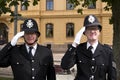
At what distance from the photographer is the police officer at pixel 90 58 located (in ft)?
15.7

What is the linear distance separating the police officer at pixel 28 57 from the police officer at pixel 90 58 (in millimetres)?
445

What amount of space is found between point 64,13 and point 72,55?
151ft

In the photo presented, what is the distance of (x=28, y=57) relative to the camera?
511 cm

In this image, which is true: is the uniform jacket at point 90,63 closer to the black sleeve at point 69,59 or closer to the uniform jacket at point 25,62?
the black sleeve at point 69,59

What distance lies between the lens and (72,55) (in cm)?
480

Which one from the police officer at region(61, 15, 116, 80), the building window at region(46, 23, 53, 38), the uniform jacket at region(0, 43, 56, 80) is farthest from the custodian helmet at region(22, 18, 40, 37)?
the building window at region(46, 23, 53, 38)

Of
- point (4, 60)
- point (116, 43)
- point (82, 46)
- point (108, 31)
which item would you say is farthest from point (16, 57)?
point (108, 31)

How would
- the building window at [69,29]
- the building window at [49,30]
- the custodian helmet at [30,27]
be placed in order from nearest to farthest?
1. the custodian helmet at [30,27]
2. the building window at [69,29]
3. the building window at [49,30]

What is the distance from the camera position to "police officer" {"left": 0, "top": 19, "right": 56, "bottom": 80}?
5.07 metres

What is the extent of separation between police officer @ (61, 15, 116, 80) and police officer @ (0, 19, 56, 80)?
17.5 inches

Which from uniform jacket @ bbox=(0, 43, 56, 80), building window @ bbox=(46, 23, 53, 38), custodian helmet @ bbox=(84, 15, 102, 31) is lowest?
building window @ bbox=(46, 23, 53, 38)

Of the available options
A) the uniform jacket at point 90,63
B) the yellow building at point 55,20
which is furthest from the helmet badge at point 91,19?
the yellow building at point 55,20

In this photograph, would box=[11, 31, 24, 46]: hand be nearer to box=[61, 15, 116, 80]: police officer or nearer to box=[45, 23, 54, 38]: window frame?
box=[61, 15, 116, 80]: police officer

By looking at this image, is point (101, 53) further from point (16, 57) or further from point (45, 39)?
point (45, 39)
